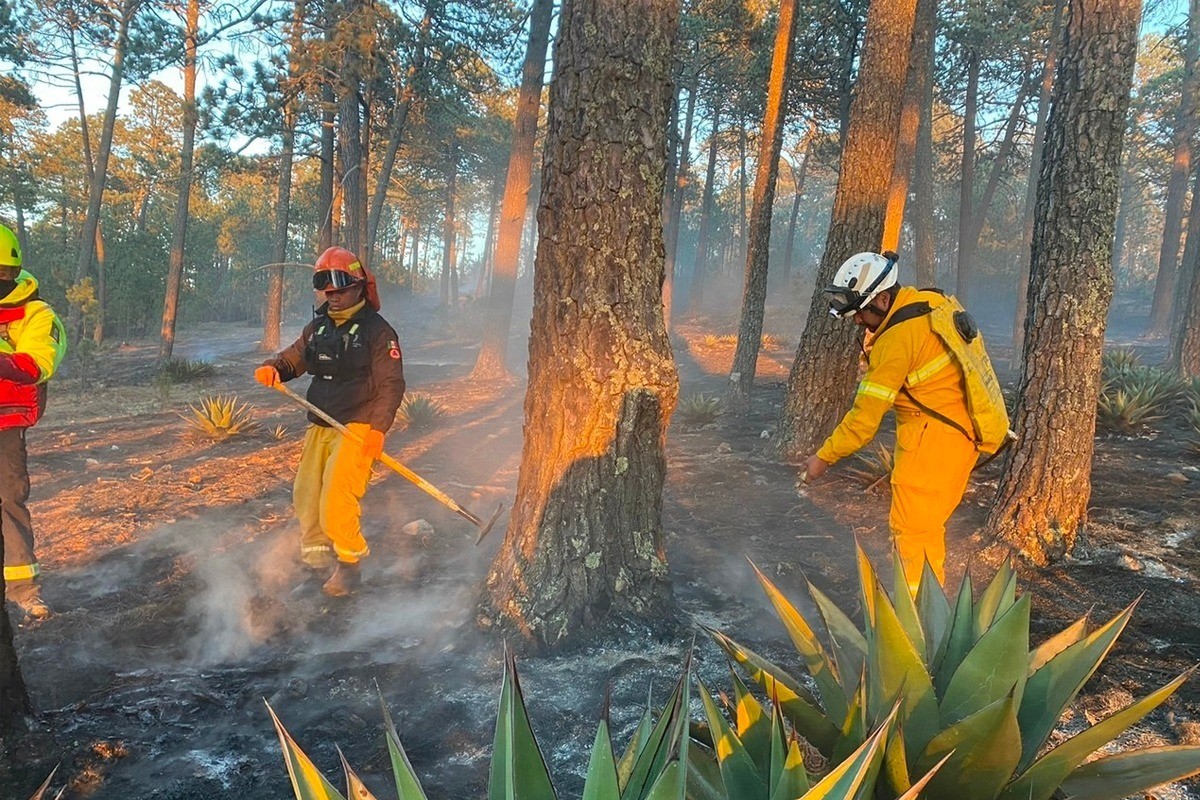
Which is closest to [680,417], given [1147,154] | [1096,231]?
[1096,231]

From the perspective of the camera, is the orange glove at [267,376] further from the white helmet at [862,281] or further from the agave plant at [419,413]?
the agave plant at [419,413]

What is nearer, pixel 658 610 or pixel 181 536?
pixel 658 610

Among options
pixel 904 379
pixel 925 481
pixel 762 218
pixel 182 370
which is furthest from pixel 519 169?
pixel 925 481

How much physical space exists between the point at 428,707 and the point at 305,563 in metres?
2.01

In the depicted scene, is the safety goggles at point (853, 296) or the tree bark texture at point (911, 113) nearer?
the safety goggles at point (853, 296)

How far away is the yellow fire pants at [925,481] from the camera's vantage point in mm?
3467

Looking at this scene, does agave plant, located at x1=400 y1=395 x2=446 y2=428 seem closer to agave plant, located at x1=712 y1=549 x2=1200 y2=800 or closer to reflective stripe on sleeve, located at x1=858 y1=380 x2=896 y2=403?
reflective stripe on sleeve, located at x1=858 y1=380 x2=896 y2=403

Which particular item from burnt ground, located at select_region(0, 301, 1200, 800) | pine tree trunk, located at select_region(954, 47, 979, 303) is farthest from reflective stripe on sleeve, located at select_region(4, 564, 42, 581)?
pine tree trunk, located at select_region(954, 47, 979, 303)

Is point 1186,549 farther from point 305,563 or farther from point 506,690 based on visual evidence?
point 305,563

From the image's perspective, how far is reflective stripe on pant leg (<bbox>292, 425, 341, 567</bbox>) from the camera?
421 cm

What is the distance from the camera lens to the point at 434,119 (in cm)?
2197

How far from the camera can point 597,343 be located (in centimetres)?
346

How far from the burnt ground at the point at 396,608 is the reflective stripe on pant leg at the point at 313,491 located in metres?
0.29

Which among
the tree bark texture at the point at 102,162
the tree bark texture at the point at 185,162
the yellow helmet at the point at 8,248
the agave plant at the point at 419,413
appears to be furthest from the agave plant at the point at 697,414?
the tree bark texture at the point at 102,162
